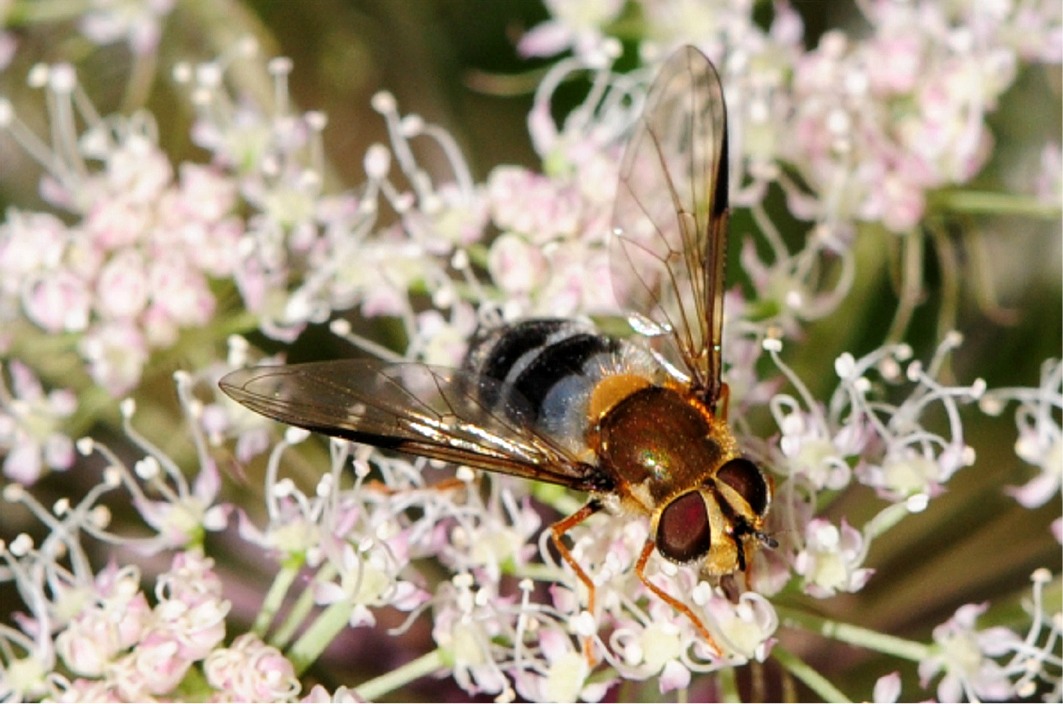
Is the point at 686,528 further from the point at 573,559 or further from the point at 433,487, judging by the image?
the point at 433,487

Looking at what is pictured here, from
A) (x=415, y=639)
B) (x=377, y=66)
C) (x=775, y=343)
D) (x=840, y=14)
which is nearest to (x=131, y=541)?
(x=415, y=639)

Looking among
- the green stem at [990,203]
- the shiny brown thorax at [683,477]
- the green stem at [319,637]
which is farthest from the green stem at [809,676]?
the green stem at [990,203]

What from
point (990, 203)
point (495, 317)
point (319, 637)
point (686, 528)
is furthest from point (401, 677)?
point (990, 203)

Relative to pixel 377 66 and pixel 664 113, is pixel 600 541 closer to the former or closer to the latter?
pixel 664 113

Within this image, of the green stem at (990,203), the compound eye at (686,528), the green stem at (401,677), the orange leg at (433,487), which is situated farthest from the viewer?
the green stem at (990,203)

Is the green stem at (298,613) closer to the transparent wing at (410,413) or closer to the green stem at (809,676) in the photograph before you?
the transparent wing at (410,413)

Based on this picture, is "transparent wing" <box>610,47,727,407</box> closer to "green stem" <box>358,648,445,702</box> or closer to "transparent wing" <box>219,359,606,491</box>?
"transparent wing" <box>219,359,606,491</box>

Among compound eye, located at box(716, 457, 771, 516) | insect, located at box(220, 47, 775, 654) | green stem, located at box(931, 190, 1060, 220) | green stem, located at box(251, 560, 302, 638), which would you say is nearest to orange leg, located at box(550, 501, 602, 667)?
insect, located at box(220, 47, 775, 654)
